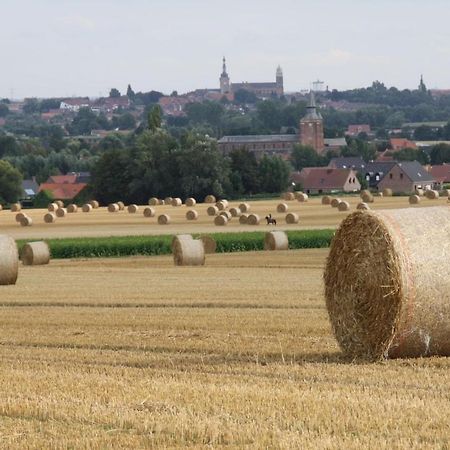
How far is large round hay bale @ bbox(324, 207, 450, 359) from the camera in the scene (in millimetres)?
15898

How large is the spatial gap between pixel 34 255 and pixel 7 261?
444 inches

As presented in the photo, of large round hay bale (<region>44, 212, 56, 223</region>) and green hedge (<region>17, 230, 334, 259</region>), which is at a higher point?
green hedge (<region>17, 230, 334, 259</region>)

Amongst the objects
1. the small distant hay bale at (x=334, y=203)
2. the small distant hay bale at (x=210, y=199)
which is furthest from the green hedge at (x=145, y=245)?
the small distant hay bale at (x=210, y=199)

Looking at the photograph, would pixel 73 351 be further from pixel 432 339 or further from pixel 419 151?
pixel 419 151

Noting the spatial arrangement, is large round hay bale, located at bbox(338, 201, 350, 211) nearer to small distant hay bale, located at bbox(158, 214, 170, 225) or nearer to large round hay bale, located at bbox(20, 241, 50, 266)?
small distant hay bale, located at bbox(158, 214, 170, 225)

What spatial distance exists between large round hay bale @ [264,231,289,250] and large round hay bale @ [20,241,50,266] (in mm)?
9239

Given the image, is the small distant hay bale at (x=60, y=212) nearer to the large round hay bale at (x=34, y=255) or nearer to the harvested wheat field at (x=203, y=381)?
the large round hay bale at (x=34, y=255)

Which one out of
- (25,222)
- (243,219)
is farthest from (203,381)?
(25,222)

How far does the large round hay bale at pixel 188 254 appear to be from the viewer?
40812mm

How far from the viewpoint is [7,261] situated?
3234cm

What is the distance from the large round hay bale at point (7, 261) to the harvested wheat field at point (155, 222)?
26094 mm

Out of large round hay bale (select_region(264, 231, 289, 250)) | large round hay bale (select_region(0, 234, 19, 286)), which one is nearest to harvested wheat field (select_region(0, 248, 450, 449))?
large round hay bale (select_region(0, 234, 19, 286))

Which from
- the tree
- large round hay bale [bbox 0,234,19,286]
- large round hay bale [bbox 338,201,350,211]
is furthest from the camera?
the tree

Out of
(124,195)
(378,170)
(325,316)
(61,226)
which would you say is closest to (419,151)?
(378,170)
